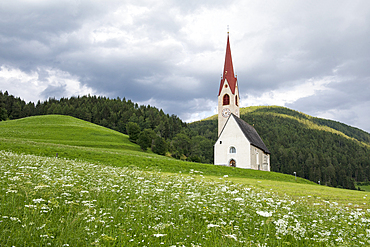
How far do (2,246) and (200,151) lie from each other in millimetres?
108489

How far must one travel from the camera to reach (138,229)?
15.1 feet

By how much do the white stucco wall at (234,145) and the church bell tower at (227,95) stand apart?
8.38m

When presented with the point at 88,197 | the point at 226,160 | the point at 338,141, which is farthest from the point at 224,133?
the point at 338,141

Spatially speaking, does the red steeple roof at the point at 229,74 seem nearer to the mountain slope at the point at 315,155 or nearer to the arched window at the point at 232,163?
the arched window at the point at 232,163

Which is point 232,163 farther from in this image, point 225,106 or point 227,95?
point 227,95

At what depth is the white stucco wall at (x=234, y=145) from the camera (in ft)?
152

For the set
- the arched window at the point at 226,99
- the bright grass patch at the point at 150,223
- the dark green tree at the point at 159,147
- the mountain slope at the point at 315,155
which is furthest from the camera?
the mountain slope at the point at 315,155

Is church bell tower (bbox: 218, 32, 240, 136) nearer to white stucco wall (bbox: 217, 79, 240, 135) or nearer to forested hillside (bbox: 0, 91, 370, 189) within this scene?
white stucco wall (bbox: 217, 79, 240, 135)

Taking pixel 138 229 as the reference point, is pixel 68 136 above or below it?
above

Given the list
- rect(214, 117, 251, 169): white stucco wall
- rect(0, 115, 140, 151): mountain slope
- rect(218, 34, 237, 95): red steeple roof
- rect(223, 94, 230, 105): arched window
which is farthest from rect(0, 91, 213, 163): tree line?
rect(214, 117, 251, 169): white stucco wall

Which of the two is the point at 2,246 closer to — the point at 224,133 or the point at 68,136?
the point at 224,133

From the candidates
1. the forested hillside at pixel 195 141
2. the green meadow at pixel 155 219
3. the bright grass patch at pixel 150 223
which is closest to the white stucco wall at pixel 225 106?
the forested hillside at pixel 195 141

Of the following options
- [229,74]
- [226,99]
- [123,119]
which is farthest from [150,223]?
[123,119]

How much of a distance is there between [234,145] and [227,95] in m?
15.6
